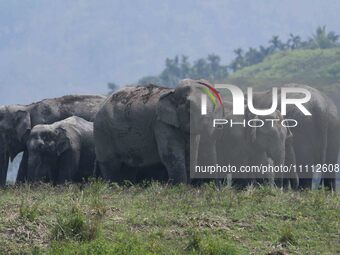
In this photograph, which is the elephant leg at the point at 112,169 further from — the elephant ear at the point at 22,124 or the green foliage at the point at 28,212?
the green foliage at the point at 28,212

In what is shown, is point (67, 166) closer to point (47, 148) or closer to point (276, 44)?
point (47, 148)

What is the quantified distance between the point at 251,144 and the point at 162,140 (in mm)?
1980

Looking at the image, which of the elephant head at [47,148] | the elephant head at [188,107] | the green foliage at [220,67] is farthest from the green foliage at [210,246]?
the green foliage at [220,67]

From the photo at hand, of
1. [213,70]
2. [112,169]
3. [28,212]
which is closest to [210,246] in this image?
[28,212]

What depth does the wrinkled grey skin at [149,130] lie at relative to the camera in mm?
21438

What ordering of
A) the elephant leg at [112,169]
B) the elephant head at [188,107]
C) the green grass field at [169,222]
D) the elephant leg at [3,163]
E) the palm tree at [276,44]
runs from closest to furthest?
the green grass field at [169,222] → the elephant head at [188,107] → the elephant leg at [112,169] → the elephant leg at [3,163] → the palm tree at [276,44]

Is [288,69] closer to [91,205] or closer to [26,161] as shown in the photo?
[26,161]

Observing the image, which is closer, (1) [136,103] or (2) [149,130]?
(2) [149,130]

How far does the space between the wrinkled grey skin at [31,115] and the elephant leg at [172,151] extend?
178 inches

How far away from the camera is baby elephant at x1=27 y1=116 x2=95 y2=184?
24.2 metres

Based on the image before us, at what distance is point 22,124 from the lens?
26.5 metres

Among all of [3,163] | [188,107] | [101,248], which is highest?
[188,107]

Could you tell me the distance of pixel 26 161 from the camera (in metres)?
25.8

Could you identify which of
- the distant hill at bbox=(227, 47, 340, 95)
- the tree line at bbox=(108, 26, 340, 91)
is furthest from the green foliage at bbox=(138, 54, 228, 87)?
the distant hill at bbox=(227, 47, 340, 95)
